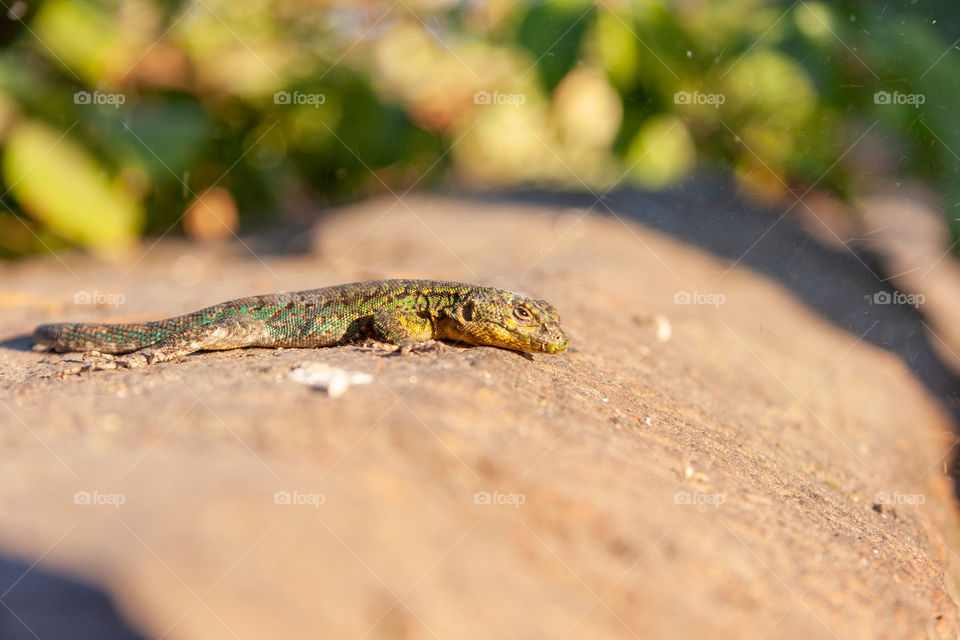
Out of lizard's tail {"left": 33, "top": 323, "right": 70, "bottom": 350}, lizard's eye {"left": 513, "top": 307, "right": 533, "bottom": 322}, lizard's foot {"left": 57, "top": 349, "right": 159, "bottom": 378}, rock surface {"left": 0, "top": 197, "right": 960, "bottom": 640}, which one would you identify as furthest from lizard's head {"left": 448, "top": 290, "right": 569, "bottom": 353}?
lizard's tail {"left": 33, "top": 323, "right": 70, "bottom": 350}

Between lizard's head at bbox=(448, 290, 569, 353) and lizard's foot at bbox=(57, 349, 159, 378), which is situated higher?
lizard's head at bbox=(448, 290, 569, 353)

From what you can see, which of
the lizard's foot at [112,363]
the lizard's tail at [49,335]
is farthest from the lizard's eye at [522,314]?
the lizard's tail at [49,335]

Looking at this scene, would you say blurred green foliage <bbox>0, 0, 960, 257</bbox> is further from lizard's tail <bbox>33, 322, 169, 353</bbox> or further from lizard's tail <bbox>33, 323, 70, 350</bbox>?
lizard's tail <bbox>33, 322, 169, 353</bbox>

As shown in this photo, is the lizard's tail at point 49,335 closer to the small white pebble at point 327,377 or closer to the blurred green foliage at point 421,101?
the small white pebble at point 327,377

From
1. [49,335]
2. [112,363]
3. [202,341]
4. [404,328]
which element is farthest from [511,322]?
[49,335]

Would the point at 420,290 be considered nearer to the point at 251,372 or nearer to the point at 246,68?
the point at 251,372

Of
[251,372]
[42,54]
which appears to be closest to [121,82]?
[42,54]
